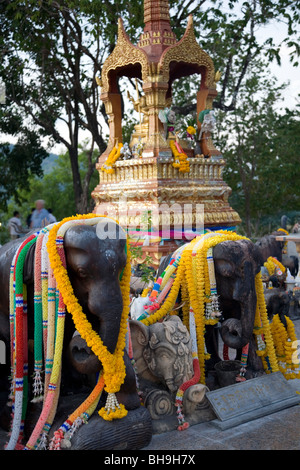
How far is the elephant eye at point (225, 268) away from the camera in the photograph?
14.6 ft

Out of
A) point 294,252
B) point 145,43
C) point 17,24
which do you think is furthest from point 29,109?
point 294,252

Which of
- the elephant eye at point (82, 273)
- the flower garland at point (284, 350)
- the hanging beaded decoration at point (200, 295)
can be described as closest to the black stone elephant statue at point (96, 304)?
the elephant eye at point (82, 273)

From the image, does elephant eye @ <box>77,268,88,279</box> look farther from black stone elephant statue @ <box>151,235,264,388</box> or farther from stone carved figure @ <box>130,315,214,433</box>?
black stone elephant statue @ <box>151,235,264,388</box>

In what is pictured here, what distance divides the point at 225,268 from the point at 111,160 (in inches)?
236

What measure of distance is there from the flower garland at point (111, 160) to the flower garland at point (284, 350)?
224 inches

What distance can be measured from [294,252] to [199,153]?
2886 millimetres

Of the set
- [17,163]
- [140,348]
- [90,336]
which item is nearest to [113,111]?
[17,163]

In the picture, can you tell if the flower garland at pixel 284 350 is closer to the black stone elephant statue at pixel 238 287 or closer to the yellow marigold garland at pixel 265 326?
the yellow marigold garland at pixel 265 326

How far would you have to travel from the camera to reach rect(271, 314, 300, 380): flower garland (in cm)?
478

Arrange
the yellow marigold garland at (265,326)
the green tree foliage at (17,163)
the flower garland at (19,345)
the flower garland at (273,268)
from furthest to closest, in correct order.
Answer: the green tree foliage at (17,163), the flower garland at (273,268), the yellow marigold garland at (265,326), the flower garland at (19,345)

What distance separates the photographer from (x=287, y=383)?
14.8 feet

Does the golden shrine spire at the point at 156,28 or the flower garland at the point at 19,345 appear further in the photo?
the golden shrine spire at the point at 156,28

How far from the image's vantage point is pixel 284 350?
4902mm

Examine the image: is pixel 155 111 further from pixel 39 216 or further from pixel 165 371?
pixel 165 371
